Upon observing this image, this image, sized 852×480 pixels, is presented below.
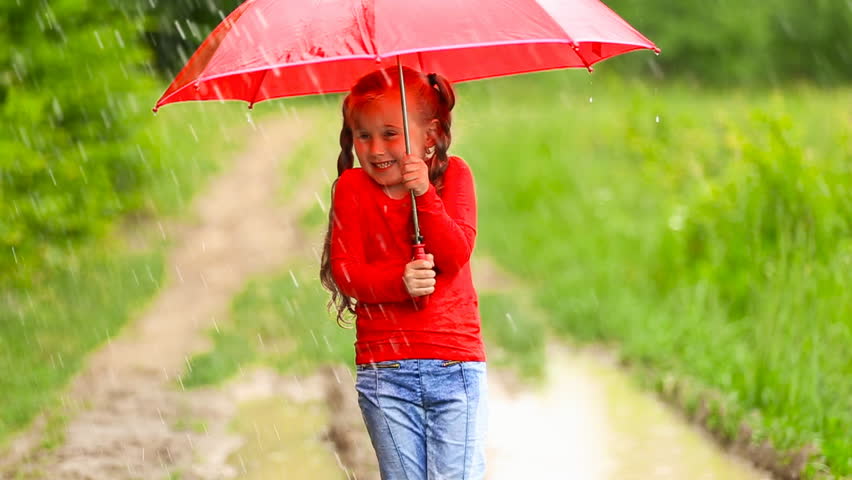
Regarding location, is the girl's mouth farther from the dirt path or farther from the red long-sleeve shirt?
the dirt path

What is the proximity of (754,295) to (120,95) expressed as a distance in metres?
6.41

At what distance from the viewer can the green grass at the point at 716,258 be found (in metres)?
5.11

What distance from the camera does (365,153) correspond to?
Answer: 2.94 metres

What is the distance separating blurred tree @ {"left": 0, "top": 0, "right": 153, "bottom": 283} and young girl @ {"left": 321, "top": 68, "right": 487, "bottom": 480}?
14.2 ft

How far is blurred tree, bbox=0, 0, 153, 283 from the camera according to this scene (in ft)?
22.5

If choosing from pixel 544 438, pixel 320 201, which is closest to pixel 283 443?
pixel 544 438

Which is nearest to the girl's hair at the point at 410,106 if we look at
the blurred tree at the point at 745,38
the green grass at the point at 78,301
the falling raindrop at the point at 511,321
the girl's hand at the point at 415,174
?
the girl's hand at the point at 415,174

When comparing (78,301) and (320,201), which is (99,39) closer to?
(78,301)

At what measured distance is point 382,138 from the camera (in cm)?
294

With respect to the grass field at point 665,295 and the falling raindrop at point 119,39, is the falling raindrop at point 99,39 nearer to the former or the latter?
the falling raindrop at point 119,39

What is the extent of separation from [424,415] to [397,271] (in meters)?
0.47

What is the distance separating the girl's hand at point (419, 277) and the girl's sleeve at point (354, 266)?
2.2 inches

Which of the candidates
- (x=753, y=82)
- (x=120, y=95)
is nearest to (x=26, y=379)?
(x=120, y=95)

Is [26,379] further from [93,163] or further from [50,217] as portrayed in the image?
[93,163]
